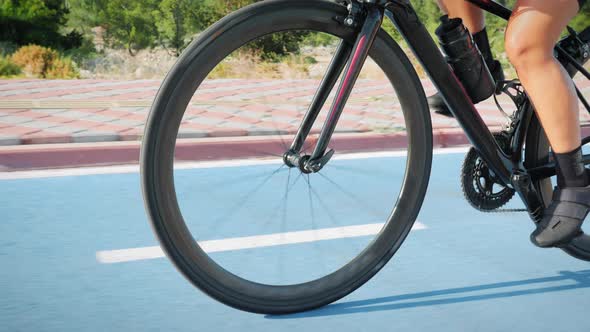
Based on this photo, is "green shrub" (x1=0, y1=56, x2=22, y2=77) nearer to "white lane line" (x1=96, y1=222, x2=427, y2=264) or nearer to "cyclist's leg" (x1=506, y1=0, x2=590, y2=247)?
"white lane line" (x1=96, y1=222, x2=427, y2=264)

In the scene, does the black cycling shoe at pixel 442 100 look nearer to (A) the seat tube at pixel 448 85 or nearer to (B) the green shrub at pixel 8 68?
(A) the seat tube at pixel 448 85

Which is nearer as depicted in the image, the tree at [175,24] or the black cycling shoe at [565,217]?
the black cycling shoe at [565,217]

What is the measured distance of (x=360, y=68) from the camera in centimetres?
248

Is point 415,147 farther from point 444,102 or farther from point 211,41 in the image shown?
point 211,41

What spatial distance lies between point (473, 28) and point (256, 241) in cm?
120

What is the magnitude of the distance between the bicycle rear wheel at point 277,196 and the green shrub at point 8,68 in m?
6.33

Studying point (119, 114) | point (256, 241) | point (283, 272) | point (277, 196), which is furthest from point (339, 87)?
point (119, 114)

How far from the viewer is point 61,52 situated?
10117 millimetres

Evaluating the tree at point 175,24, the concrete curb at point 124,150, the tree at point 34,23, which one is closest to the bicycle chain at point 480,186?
the concrete curb at point 124,150

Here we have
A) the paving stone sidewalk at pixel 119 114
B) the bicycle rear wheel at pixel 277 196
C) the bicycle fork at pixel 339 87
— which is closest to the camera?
the bicycle rear wheel at pixel 277 196

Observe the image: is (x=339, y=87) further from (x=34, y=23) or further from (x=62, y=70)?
(x=34, y=23)

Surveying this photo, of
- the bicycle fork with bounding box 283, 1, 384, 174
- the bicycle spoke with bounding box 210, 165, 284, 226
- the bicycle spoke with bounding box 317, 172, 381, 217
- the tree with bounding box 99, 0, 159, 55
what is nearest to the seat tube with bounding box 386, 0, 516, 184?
the bicycle fork with bounding box 283, 1, 384, 174

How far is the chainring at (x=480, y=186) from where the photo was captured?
10.1ft

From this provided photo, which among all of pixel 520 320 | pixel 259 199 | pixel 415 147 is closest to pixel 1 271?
pixel 259 199
